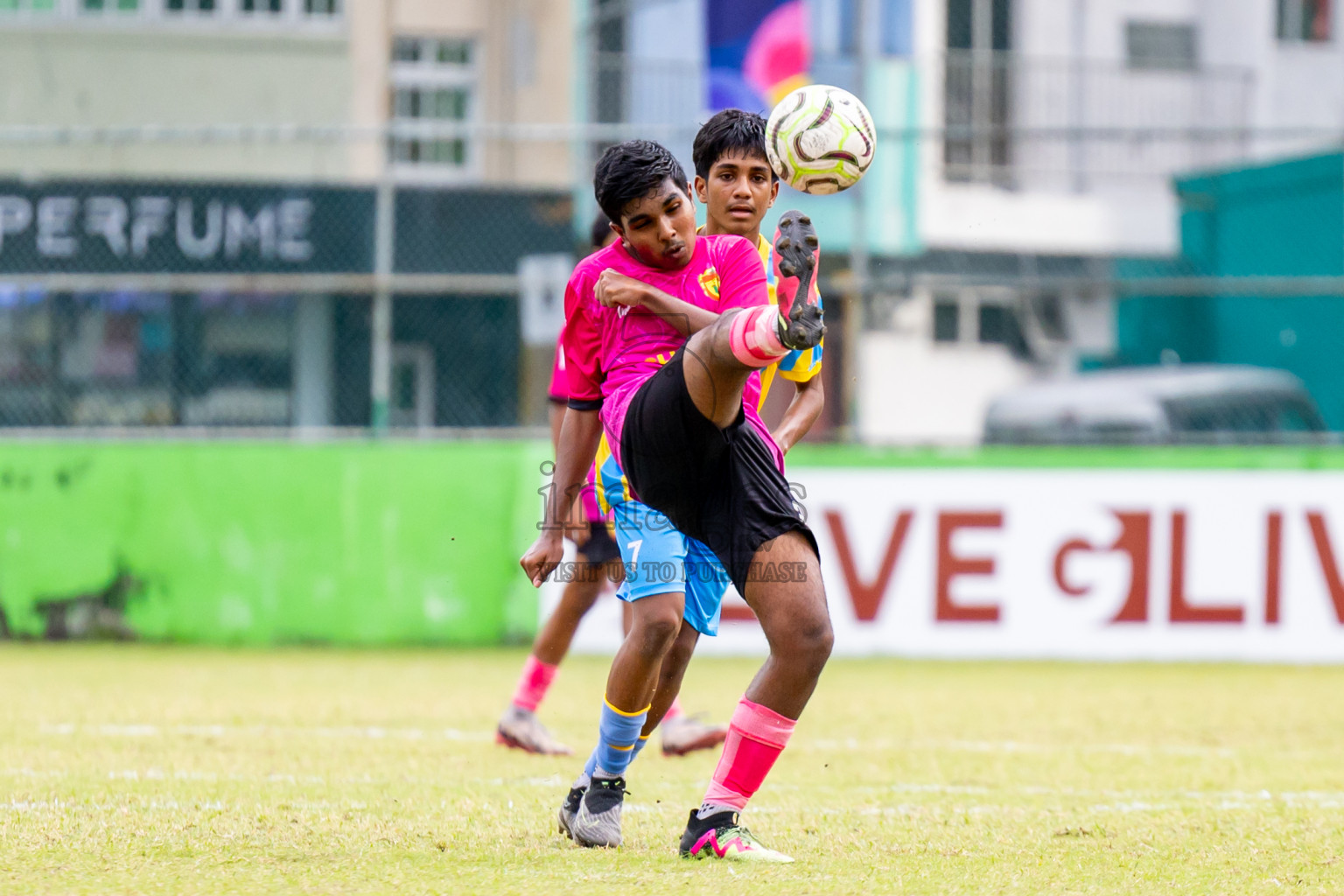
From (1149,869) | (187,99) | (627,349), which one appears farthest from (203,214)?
(1149,869)

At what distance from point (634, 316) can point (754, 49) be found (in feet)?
49.5

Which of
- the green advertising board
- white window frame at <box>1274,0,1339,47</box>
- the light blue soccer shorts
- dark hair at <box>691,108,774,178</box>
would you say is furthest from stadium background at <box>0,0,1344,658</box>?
the light blue soccer shorts

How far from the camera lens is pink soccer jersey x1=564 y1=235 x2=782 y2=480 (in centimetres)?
440

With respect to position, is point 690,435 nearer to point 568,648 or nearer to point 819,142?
point 819,142

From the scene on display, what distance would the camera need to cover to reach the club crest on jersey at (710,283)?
445 cm

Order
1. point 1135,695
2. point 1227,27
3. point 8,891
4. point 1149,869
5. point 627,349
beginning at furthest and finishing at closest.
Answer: point 1227,27
point 1135,695
point 627,349
point 1149,869
point 8,891

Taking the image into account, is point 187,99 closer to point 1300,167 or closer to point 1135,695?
point 1300,167

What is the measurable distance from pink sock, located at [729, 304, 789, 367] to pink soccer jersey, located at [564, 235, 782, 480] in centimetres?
55

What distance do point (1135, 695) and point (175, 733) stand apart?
15.9 feet

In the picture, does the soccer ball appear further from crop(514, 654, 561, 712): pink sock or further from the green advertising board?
the green advertising board

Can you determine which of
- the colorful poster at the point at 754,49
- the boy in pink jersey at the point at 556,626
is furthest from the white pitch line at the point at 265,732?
the colorful poster at the point at 754,49

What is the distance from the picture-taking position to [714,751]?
6.46m

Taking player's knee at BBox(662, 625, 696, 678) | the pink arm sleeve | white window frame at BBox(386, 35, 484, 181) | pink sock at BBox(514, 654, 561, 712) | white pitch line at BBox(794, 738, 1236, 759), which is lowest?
white pitch line at BBox(794, 738, 1236, 759)

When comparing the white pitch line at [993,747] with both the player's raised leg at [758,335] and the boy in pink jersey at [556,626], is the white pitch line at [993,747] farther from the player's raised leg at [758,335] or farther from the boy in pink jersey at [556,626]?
the player's raised leg at [758,335]
